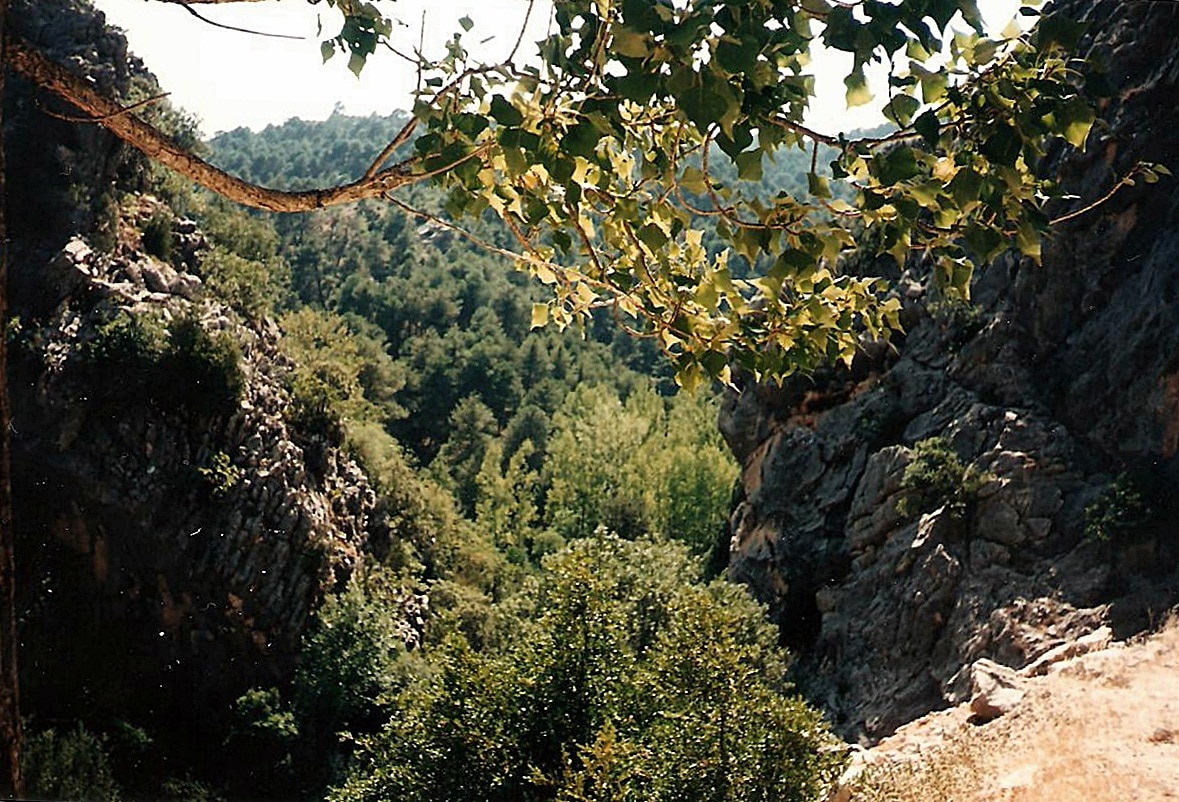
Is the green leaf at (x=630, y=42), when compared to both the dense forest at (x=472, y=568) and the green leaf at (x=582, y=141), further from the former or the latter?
the dense forest at (x=472, y=568)

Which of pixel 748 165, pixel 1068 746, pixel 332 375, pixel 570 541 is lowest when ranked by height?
pixel 1068 746

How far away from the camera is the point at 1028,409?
39.3 feet

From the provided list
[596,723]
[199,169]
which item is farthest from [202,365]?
[199,169]

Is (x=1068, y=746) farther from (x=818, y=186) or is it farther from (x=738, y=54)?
(x=738, y=54)

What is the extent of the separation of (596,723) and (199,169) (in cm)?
626

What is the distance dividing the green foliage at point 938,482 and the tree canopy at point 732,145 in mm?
10822

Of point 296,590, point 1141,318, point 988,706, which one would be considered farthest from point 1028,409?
point 296,590

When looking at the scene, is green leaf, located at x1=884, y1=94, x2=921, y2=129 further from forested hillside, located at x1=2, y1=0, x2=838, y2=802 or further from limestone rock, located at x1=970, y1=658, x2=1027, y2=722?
limestone rock, located at x1=970, y1=658, x2=1027, y2=722

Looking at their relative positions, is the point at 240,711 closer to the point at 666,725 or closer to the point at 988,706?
the point at 666,725

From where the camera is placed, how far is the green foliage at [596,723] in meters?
6.02

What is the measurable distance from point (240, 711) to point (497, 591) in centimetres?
1084

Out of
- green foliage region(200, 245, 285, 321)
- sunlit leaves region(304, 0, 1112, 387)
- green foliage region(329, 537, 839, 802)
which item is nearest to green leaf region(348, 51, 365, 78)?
sunlit leaves region(304, 0, 1112, 387)

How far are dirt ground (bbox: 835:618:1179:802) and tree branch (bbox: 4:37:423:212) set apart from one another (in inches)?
231

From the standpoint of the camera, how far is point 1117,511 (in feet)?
32.7
